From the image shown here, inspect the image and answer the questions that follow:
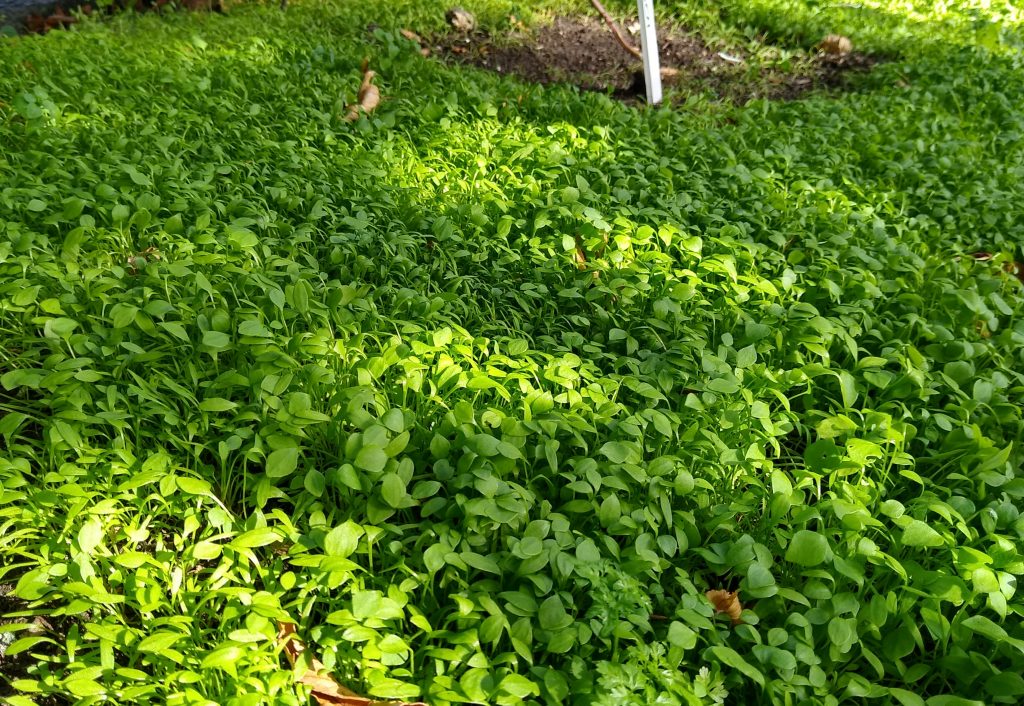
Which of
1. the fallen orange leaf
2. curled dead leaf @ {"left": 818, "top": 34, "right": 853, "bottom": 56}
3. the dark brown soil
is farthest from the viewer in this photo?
curled dead leaf @ {"left": 818, "top": 34, "right": 853, "bottom": 56}

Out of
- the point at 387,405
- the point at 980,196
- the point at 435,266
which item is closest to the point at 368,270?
the point at 435,266

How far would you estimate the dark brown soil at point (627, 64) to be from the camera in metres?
5.50

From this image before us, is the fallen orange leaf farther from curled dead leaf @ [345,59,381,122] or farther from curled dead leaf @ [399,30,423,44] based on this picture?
curled dead leaf @ [399,30,423,44]

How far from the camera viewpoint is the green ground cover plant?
5.79 feet

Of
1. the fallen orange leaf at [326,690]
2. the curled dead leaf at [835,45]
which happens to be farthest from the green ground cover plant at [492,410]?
the curled dead leaf at [835,45]

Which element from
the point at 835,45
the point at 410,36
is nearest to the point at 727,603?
the point at 410,36

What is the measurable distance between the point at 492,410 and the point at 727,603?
2.49 ft

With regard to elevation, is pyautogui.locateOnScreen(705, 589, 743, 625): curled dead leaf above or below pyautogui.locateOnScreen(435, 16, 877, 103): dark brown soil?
below

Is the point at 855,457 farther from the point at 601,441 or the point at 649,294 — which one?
the point at 649,294

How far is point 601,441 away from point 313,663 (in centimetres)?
92

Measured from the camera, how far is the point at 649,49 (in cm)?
Result: 467

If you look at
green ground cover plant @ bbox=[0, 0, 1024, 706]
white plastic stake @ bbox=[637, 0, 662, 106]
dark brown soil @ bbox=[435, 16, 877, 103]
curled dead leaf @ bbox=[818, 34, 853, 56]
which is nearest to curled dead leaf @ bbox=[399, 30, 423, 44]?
dark brown soil @ bbox=[435, 16, 877, 103]

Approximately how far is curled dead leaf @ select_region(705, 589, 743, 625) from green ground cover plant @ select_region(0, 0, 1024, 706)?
41 mm

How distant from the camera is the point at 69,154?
3.31 metres
